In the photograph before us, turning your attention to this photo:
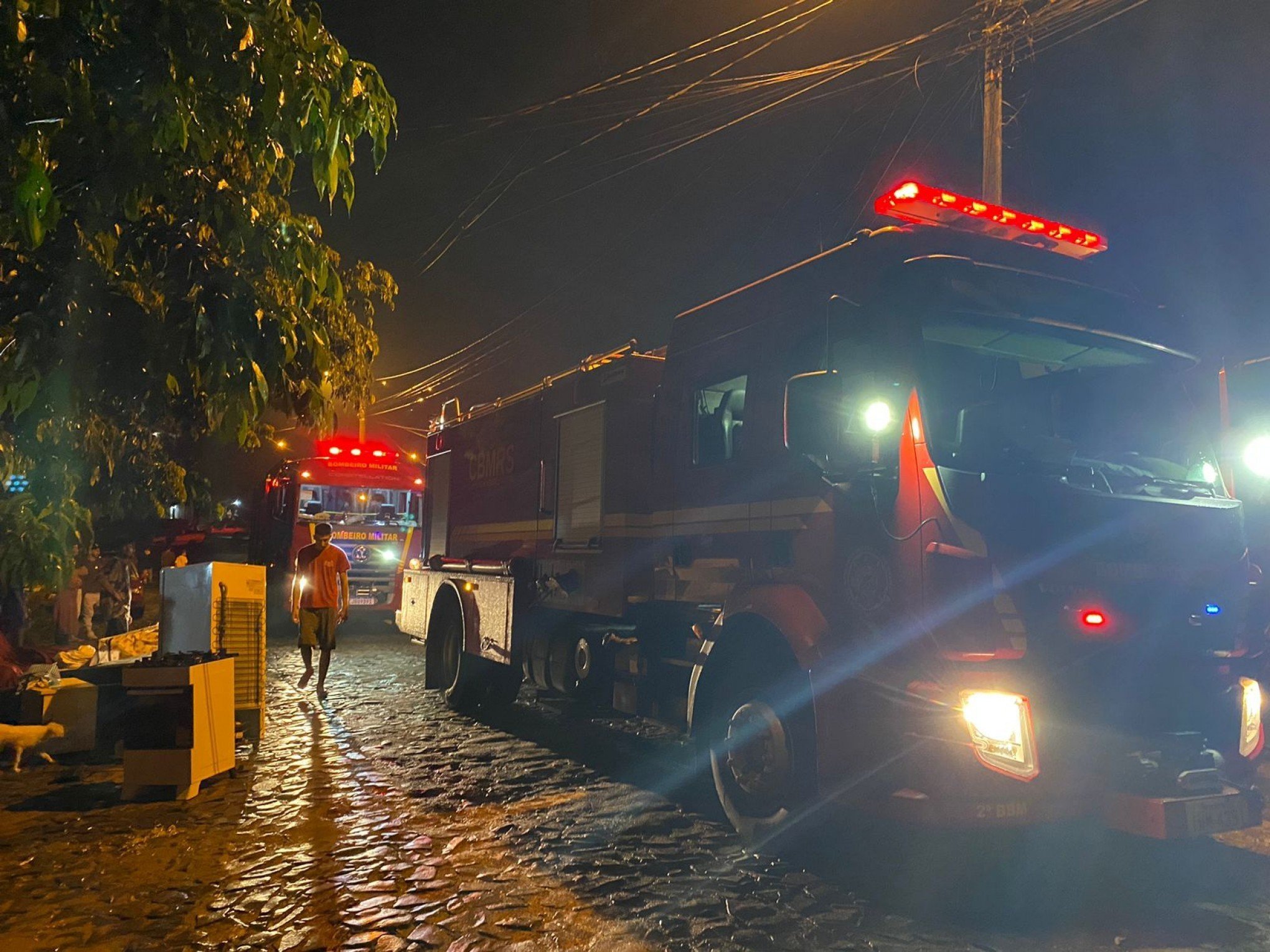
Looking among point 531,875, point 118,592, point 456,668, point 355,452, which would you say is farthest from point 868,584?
point 355,452

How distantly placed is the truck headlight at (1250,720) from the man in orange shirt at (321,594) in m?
8.39

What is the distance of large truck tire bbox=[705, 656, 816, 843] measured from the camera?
4961 mm

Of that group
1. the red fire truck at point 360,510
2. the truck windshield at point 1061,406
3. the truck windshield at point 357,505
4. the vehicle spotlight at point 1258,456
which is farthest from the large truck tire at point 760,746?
the truck windshield at point 357,505

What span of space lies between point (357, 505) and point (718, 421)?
14.2 m

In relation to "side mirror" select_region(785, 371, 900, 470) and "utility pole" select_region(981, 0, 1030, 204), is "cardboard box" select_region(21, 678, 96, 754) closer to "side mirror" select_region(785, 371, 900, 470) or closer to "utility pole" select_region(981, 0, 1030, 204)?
"side mirror" select_region(785, 371, 900, 470)

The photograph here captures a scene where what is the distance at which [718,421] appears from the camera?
6180 mm

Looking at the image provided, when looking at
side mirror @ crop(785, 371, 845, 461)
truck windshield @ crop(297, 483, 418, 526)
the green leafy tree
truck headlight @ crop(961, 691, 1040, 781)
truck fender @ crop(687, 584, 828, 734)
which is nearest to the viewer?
the green leafy tree

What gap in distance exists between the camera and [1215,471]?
5.31 meters

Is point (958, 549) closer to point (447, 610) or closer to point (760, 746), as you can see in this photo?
point (760, 746)

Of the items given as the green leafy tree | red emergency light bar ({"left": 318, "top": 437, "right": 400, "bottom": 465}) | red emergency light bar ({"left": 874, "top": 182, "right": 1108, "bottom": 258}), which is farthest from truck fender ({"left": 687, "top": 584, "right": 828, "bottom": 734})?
red emergency light bar ({"left": 318, "top": 437, "right": 400, "bottom": 465})

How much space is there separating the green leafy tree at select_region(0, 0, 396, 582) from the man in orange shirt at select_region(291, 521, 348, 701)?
5041 millimetres

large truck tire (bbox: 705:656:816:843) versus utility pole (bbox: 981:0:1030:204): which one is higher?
utility pole (bbox: 981:0:1030:204)

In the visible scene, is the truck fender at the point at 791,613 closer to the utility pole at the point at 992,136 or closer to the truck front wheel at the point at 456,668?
the truck front wheel at the point at 456,668

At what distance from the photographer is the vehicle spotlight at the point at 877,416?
4.65 m
